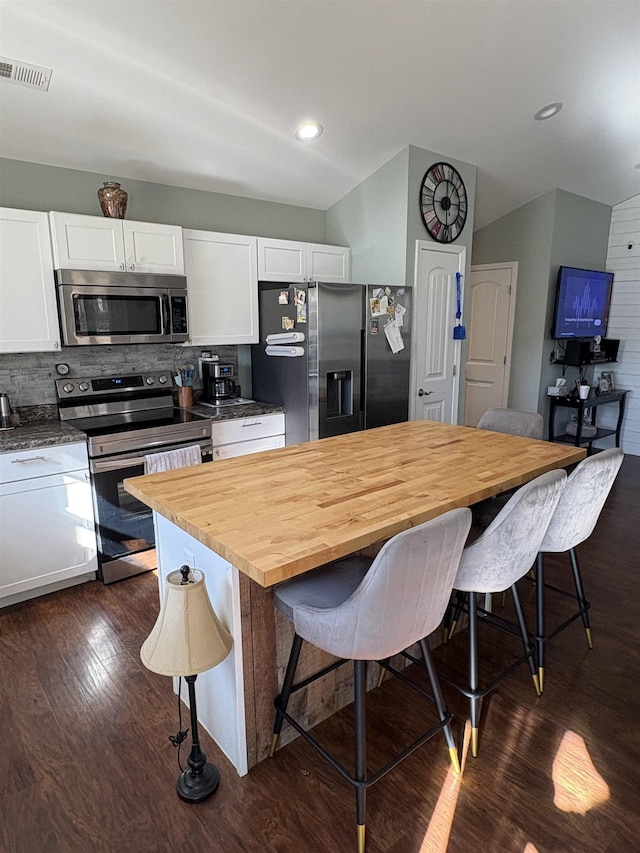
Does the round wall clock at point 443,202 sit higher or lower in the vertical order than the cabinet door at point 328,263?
higher

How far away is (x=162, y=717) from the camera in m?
1.96

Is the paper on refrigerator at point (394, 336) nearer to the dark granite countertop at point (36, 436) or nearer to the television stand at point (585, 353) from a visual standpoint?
the dark granite countertop at point (36, 436)

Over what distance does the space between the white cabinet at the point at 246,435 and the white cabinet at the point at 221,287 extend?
604 millimetres

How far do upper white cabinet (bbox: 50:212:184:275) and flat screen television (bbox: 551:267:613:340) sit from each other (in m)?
3.72

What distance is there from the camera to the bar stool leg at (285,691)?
5.48 ft

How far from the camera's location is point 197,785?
162cm

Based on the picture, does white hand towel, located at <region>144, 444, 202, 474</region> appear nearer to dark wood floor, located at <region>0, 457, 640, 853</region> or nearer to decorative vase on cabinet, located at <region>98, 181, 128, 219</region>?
dark wood floor, located at <region>0, 457, 640, 853</region>

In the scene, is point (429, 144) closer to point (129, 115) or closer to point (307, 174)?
point (307, 174)

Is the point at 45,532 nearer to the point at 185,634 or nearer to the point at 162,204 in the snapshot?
the point at 185,634

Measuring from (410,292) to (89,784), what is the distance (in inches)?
130

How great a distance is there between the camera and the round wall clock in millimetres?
3783

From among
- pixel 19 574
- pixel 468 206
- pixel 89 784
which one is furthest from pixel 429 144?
pixel 89 784

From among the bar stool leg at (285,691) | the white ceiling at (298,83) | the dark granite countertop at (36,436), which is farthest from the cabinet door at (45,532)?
the white ceiling at (298,83)

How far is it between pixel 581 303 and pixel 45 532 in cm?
522
